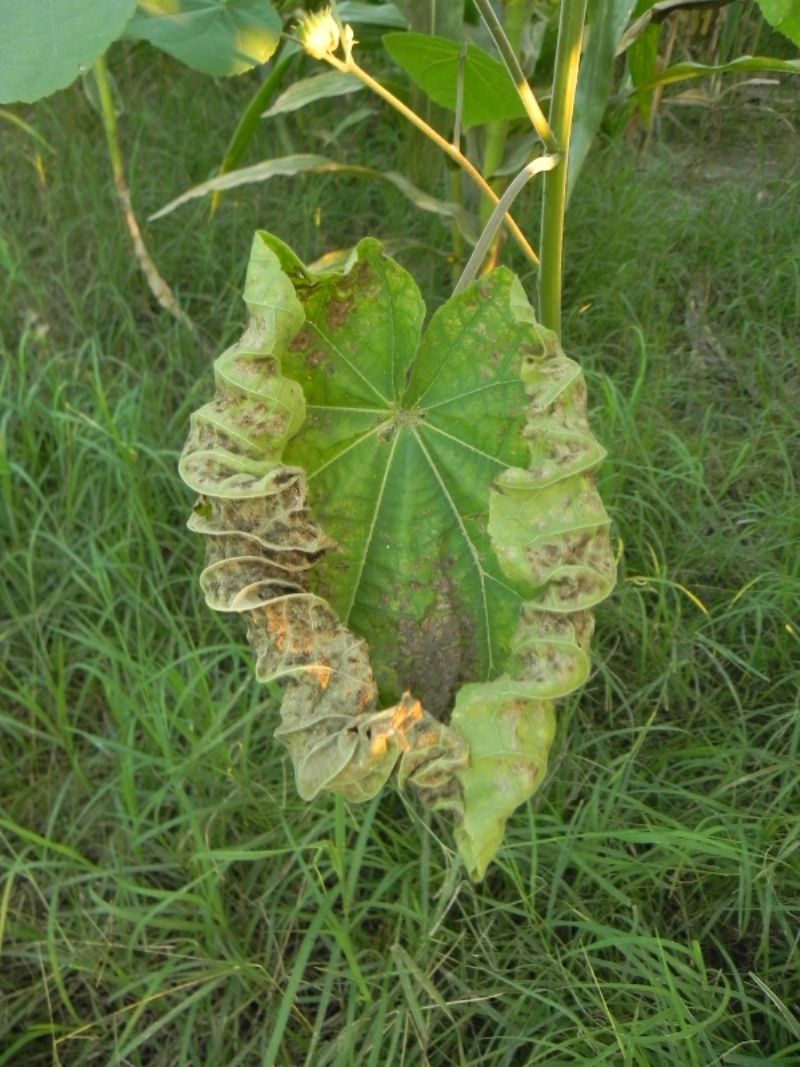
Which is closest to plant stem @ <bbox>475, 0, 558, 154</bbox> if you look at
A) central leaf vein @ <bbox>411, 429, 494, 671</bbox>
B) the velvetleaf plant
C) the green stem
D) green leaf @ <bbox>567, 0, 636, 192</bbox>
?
the velvetleaf plant

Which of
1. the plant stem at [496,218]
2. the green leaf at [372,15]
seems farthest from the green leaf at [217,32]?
the plant stem at [496,218]

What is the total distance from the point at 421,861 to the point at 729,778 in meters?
0.33

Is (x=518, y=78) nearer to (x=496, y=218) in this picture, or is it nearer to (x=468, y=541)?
(x=496, y=218)

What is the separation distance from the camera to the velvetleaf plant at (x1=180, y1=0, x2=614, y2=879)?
72 cm

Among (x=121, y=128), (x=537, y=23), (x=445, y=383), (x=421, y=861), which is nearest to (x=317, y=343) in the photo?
(x=445, y=383)

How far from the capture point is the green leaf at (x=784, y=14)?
851mm

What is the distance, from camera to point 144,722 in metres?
1.25

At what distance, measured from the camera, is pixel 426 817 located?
3.42 ft

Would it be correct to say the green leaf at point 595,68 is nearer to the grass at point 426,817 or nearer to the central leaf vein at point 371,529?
the grass at point 426,817

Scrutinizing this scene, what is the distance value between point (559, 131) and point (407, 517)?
34cm

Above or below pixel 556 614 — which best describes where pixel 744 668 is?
below

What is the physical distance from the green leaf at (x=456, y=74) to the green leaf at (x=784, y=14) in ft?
1.33

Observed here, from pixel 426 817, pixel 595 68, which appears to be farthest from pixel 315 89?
pixel 426 817

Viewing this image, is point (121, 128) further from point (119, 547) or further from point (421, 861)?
point (421, 861)
